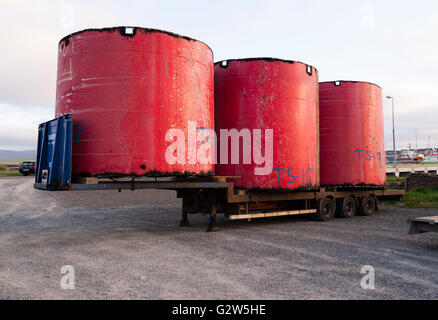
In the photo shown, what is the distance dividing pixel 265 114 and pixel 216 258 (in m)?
4.39

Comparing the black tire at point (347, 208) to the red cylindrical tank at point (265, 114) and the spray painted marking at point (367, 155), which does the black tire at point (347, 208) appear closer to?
the spray painted marking at point (367, 155)

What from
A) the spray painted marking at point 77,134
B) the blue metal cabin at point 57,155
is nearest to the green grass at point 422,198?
the spray painted marking at point 77,134

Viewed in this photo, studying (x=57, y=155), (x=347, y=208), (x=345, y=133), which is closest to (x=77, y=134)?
(x=57, y=155)

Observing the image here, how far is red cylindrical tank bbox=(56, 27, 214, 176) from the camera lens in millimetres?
6992

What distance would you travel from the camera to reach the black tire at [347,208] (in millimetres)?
11562

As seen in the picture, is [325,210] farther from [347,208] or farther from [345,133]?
[345,133]

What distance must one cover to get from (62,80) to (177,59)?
2.30 metres

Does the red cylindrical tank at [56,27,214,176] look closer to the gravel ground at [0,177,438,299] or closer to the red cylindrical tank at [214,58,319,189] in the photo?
the gravel ground at [0,177,438,299]

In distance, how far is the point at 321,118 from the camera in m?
11.8

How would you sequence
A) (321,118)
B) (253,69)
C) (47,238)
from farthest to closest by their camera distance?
(321,118) < (253,69) < (47,238)

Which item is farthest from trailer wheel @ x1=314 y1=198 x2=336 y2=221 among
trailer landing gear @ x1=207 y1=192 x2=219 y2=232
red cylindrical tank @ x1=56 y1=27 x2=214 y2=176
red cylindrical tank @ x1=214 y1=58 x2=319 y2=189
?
red cylindrical tank @ x1=56 y1=27 x2=214 y2=176

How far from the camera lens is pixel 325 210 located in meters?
11.0
